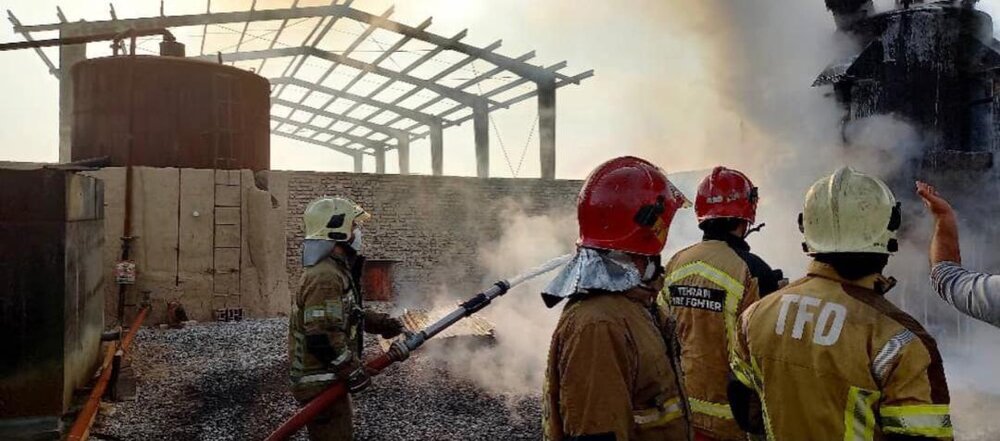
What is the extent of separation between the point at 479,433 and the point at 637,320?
160 inches

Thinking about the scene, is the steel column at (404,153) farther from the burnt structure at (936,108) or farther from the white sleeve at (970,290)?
the white sleeve at (970,290)

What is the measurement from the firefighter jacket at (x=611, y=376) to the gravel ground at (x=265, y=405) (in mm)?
3807

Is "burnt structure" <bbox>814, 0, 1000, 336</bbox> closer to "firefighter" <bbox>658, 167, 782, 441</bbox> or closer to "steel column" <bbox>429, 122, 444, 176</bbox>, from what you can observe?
"firefighter" <bbox>658, 167, 782, 441</bbox>

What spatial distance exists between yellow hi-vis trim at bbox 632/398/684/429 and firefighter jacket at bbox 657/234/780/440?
1.27 meters

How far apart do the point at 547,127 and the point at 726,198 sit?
15.1 metres

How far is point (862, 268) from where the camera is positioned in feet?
6.01

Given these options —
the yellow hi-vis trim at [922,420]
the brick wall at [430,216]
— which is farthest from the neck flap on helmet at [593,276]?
the brick wall at [430,216]

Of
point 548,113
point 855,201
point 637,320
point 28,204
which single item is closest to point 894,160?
point 855,201

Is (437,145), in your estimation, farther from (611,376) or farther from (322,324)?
(611,376)

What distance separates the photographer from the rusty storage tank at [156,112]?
12031mm

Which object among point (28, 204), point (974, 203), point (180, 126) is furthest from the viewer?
point (180, 126)

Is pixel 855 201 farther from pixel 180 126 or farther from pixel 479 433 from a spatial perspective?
pixel 180 126

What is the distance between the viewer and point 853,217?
6.06 ft

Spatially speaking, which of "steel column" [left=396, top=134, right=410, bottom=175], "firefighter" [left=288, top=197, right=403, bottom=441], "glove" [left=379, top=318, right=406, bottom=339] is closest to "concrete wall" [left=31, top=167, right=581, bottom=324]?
"glove" [left=379, top=318, right=406, bottom=339]
